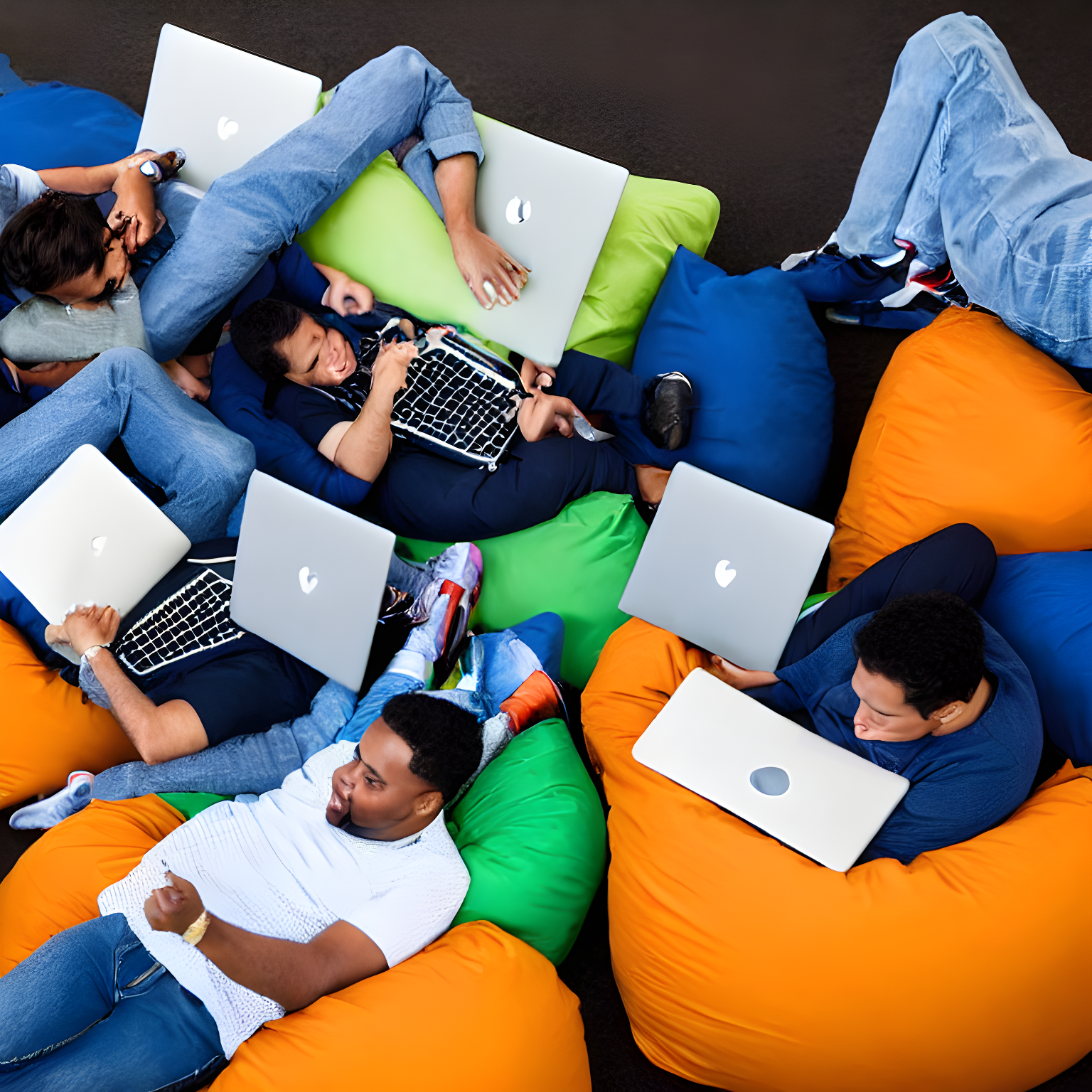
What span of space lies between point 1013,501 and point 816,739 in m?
0.60

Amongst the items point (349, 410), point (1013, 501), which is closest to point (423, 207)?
point (349, 410)

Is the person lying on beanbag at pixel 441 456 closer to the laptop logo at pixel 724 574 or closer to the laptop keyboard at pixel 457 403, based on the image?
the laptop keyboard at pixel 457 403

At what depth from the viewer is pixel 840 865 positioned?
1.37m

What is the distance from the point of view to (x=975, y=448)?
167 centimetres

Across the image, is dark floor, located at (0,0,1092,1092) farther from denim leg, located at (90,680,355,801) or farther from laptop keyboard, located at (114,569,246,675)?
laptop keyboard, located at (114,569,246,675)

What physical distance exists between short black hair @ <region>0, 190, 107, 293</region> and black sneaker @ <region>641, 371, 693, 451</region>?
124 centimetres

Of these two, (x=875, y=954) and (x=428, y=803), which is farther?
(x=428, y=803)

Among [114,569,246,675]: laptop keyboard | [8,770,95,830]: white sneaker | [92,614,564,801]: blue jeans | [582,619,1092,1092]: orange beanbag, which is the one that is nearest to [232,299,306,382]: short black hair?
[114,569,246,675]: laptop keyboard

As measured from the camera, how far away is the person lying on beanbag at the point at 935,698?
133 centimetres

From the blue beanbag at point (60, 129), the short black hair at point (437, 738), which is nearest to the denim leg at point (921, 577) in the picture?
the short black hair at point (437, 738)

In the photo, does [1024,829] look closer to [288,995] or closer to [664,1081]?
[664,1081]

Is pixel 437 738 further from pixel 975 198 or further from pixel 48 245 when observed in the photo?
pixel 975 198

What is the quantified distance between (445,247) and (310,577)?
Answer: 84cm

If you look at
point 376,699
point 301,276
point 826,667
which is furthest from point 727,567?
point 301,276
